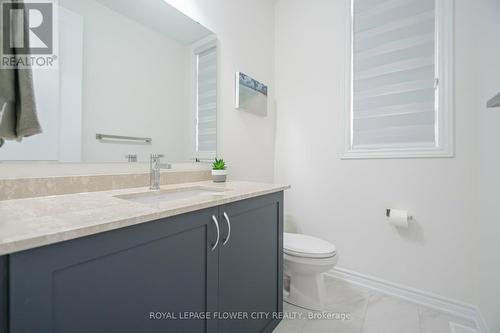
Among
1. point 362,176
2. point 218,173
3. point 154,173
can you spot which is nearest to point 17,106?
point 154,173

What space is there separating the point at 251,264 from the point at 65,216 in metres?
0.83

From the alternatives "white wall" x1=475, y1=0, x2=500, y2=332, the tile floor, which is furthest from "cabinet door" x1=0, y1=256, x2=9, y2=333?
"white wall" x1=475, y1=0, x2=500, y2=332

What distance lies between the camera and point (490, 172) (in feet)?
4.34

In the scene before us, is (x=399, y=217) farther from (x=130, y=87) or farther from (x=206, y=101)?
(x=130, y=87)

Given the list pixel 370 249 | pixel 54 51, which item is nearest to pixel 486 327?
pixel 370 249

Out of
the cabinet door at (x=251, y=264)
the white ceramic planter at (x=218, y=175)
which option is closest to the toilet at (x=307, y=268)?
the cabinet door at (x=251, y=264)

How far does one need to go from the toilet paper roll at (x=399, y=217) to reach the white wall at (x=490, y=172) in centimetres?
39

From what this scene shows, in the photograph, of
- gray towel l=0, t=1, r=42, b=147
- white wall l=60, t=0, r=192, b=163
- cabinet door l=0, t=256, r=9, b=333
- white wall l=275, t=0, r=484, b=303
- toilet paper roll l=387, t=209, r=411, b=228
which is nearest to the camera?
cabinet door l=0, t=256, r=9, b=333

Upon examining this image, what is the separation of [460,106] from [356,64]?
2.64 feet

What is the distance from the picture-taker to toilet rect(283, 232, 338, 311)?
152 centimetres

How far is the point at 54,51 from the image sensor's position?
1.03 m

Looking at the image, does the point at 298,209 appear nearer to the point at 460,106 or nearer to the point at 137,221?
the point at 460,106

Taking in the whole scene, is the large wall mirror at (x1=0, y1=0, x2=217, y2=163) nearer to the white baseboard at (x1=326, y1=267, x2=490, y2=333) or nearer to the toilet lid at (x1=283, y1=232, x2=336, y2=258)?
the toilet lid at (x1=283, y1=232, x2=336, y2=258)

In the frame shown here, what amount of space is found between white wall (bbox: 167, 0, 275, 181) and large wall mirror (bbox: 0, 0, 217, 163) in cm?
10
